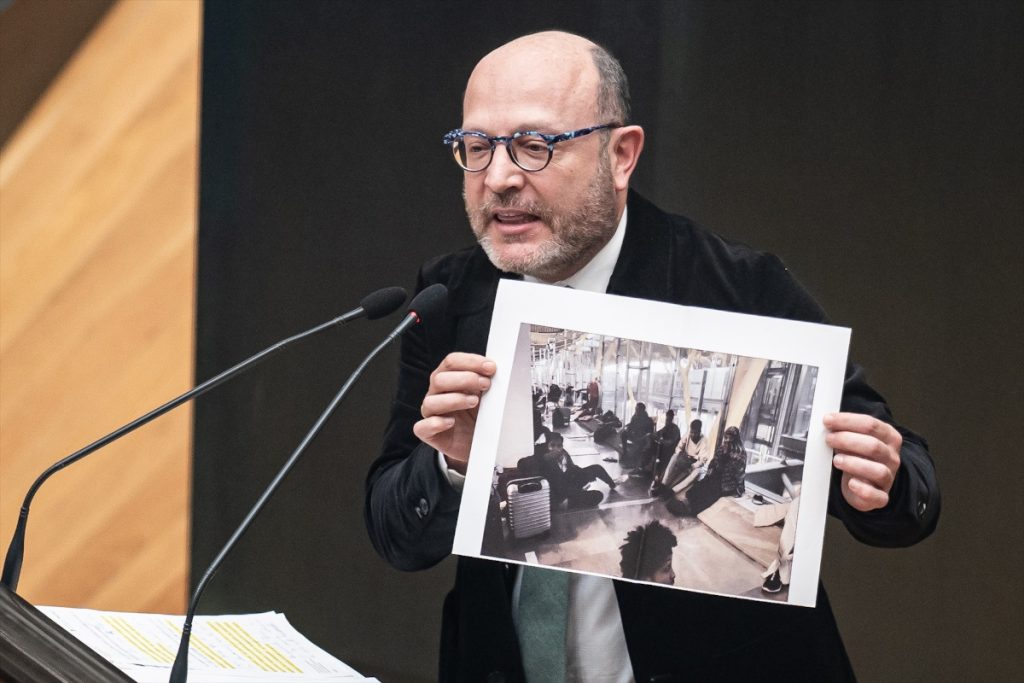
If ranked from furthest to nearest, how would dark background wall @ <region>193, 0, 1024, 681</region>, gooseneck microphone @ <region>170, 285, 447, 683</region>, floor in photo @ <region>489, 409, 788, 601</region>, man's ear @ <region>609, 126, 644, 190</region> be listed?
1. dark background wall @ <region>193, 0, 1024, 681</region>
2. man's ear @ <region>609, 126, 644, 190</region>
3. floor in photo @ <region>489, 409, 788, 601</region>
4. gooseneck microphone @ <region>170, 285, 447, 683</region>

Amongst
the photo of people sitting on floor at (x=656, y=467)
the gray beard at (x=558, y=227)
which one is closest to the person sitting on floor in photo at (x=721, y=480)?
the photo of people sitting on floor at (x=656, y=467)

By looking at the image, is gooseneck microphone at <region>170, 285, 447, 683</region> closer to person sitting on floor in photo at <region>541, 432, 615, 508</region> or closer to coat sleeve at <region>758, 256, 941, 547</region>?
person sitting on floor in photo at <region>541, 432, 615, 508</region>

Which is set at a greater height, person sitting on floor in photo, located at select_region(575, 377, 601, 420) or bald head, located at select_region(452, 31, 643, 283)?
bald head, located at select_region(452, 31, 643, 283)

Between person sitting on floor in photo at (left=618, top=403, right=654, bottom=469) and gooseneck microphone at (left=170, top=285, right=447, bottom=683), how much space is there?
263 millimetres

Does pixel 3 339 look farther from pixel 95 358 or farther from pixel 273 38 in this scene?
pixel 273 38

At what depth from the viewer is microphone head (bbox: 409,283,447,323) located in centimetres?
123

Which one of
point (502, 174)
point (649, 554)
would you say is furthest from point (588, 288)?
point (649, 554)

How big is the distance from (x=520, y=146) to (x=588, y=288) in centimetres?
24

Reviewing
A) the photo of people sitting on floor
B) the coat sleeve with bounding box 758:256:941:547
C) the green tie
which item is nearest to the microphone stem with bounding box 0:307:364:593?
the photo of people sitting on floor

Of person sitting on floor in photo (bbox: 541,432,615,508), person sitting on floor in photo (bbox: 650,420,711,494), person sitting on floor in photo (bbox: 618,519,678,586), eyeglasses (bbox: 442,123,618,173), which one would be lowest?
person sitting on floor in photo (bbox: 618,519,678,586)

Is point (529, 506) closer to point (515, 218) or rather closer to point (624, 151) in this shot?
point (515, 218)

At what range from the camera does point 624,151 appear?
1609mm

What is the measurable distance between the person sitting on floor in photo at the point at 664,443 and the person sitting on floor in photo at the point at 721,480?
0.04 metres

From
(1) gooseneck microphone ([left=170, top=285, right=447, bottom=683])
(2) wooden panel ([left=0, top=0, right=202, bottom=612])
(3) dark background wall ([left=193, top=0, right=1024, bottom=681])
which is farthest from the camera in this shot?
(2) wooden panel ([left=0, top=0, right=202, bottom=612])
